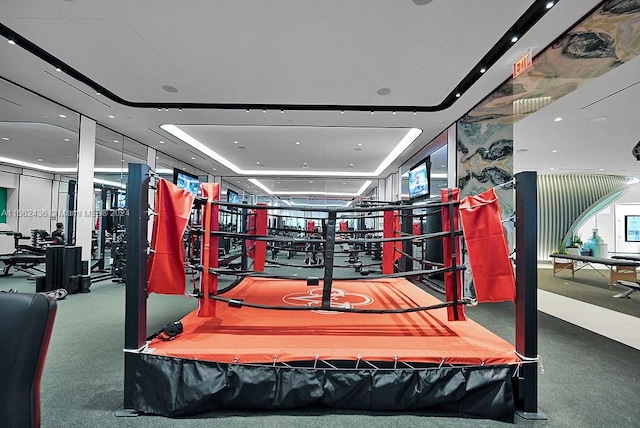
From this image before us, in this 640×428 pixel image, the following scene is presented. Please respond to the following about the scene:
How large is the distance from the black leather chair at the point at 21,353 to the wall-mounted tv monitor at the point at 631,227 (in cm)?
2011

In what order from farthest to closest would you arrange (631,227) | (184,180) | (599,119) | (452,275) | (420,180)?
(631,227), (184,180), (420,180), (599,119), (452,275)

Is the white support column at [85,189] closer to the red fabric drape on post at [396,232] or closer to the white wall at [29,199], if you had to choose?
the white wall at [29,199]

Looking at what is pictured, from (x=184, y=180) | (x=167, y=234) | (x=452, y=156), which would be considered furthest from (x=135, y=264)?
(x=184, y=180)

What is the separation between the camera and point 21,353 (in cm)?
92

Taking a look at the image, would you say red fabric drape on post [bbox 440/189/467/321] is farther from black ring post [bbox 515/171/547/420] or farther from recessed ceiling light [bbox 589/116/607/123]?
recessed ceiling light [bbox 589/116/607/123]

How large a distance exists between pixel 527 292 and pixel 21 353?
248 cm

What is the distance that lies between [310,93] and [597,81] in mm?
4028

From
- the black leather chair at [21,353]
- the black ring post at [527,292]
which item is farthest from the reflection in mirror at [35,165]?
the black ring post at [527,292]

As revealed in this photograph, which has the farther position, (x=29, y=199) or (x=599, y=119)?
(x=29, y=199)

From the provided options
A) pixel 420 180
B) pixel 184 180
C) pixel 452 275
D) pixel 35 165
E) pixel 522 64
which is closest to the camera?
pixel 452 275

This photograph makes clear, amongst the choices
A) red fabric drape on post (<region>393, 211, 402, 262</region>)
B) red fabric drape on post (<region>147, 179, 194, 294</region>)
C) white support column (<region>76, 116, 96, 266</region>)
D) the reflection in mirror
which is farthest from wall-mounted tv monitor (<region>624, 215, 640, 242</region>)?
the reflection in mirror

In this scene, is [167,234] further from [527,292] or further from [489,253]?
[527,292]

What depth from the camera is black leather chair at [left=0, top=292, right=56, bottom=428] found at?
903mm

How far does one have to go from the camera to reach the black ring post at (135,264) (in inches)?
75.4
